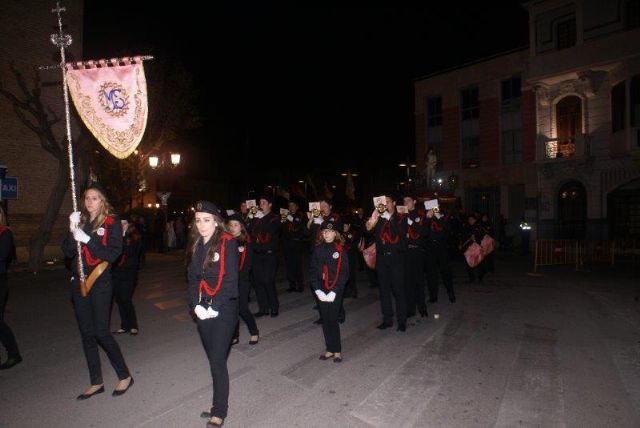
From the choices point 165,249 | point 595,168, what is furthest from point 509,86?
point 165,249

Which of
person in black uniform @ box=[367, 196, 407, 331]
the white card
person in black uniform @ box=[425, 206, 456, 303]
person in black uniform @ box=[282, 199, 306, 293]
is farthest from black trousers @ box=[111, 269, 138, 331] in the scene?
person in black uniform @ box=[425, 206, 456, 303]

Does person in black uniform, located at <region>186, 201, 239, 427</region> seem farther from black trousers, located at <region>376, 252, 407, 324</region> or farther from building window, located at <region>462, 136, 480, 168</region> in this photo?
building window, located at <region>462, 136, 480, 168</region>

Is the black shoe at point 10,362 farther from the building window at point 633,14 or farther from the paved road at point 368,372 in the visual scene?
the building window at point 633,14

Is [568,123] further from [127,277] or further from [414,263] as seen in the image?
[127,277]

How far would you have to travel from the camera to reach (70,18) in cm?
2064

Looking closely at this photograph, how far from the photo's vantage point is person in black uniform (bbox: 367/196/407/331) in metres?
7.13

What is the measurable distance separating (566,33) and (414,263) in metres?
21.0

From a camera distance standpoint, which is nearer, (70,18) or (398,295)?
(398,295)

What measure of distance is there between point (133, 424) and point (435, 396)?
2971 millimetres

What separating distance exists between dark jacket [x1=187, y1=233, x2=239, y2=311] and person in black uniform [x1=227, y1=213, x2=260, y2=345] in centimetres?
227

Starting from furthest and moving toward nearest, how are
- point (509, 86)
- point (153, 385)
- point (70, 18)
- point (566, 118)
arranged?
point (509, 86)
point (566, 118)
point (70, 18)
point (153, 385)

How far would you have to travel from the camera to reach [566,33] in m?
23.1

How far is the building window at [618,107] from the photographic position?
20.9 metres

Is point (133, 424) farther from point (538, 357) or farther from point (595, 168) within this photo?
point (595, 168)
